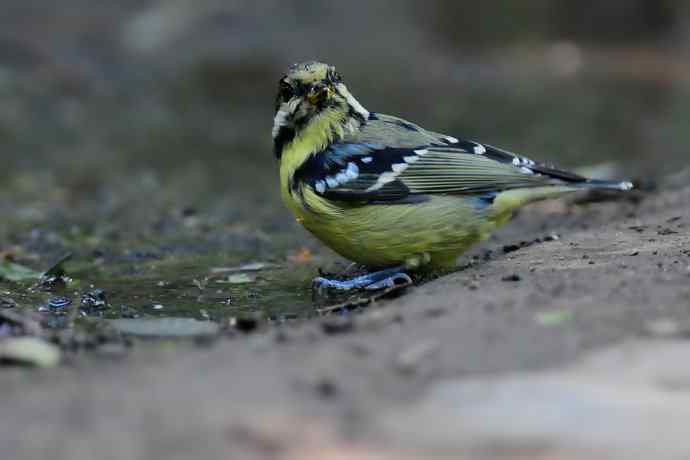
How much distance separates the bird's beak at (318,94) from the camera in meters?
5.73

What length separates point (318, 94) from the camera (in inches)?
226

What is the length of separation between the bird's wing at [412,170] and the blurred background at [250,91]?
67.5 inches

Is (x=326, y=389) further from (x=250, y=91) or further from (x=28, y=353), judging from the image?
(x=250, y=91)

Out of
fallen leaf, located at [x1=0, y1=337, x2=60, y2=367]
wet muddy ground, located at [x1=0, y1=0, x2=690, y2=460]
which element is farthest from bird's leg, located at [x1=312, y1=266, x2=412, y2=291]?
fallen leaf, located at [x1=0, y1=337, x2=60, y2=367]

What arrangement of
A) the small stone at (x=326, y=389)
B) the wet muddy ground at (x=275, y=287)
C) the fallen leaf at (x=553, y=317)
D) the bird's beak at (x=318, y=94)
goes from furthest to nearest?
the bird's beak at (x=318, y=94)
the fallen leaf at (x=553, y=317)
the small stone at (x=326, y=389)
the wet muddy ground at (x=275, y=287)

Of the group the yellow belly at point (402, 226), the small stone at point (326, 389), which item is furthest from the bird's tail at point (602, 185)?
the small stone at point (326, 389)

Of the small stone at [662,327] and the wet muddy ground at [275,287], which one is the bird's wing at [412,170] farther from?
the small stone at [662,327]

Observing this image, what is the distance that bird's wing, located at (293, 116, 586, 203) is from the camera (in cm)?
542

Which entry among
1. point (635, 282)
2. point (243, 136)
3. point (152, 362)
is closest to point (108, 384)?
point (152, 362)

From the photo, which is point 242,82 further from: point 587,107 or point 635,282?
point 635,282

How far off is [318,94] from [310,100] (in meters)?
0.06

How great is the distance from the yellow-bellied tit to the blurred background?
1640 millimetres

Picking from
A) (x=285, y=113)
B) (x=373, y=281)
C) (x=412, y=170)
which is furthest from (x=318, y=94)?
(x=373, y=281)

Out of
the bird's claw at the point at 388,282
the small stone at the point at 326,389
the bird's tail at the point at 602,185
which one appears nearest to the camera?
the small stone at the point at 326,389
